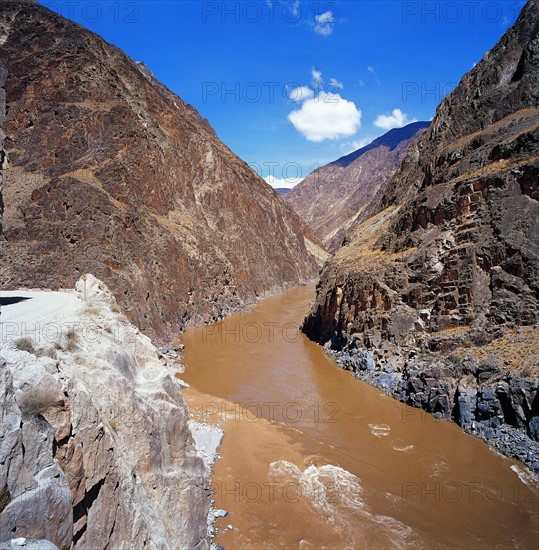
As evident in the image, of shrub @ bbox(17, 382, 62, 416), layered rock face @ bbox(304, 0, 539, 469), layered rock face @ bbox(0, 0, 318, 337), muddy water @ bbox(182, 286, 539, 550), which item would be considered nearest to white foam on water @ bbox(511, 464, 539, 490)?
muddy water @ bbox(182, 286, 539, 550)

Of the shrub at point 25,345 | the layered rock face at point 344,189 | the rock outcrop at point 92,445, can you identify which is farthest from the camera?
the layered rock face at point 344,189

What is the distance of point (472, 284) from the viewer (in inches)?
700

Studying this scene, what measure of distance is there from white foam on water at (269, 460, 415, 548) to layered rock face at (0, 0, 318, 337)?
1648 cm

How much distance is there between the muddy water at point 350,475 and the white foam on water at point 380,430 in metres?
0.07

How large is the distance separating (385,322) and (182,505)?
1559 cm

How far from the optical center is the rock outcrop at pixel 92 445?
431 centimetres

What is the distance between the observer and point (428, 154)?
110 feet

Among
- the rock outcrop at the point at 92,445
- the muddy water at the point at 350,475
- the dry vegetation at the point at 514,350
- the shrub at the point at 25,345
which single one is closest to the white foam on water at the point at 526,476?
the muddy water at the point at 350,475

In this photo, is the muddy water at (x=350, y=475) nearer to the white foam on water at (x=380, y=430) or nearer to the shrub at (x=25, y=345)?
the white foam on water at (x=380, y=430)

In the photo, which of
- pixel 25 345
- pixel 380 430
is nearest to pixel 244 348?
pixel 380 430

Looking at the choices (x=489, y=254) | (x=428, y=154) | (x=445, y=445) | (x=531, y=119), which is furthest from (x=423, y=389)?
(x=428, y=154)

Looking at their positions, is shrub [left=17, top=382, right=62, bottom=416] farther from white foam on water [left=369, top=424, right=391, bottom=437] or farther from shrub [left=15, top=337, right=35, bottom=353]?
A: white foam on water [left=369, top=424, right=391, bottom=437]

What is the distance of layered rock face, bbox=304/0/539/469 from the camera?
14.6 meters

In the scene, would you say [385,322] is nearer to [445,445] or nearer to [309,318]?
Answer: [445,445]
